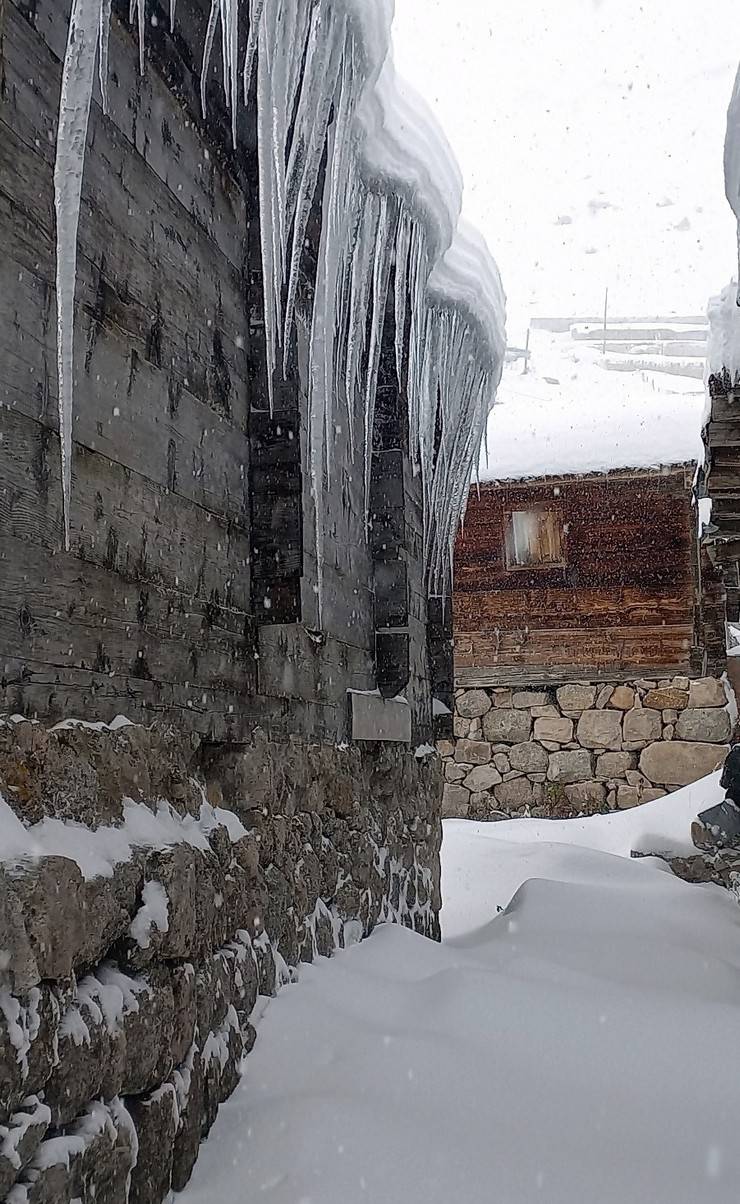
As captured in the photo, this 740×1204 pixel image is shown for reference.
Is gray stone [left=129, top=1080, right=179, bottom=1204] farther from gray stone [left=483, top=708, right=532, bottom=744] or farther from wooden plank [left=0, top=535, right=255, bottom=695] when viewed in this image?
gray stone [left=483, top=708, right=532, bottom=744]

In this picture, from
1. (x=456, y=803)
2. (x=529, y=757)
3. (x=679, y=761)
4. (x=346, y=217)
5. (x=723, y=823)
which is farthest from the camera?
(x=456, y=803)

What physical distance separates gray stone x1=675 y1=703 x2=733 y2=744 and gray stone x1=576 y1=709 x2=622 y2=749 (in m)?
0.64

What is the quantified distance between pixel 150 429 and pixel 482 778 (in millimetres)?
9504

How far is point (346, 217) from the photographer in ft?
11.0

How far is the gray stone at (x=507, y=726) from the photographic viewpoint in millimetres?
11312

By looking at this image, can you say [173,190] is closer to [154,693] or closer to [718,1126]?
[154,693]

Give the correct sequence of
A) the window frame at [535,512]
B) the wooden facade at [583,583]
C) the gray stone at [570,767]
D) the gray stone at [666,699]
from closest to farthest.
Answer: the gray stone at [666,699] → the gray stone at [570,767] → the wooden facade at [583,583] → the window frame at [535,512]

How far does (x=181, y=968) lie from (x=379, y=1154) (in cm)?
58

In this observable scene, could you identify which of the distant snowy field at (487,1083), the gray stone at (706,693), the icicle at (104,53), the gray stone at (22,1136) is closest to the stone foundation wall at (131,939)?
the gray stone at (22,1136)

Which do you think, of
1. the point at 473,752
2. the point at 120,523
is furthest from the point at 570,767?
the point at 120,523

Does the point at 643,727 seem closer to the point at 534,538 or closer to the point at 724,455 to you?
the point at 534,538

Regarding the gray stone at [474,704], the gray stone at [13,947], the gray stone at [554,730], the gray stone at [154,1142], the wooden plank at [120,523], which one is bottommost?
the gray stone at [154,1142]

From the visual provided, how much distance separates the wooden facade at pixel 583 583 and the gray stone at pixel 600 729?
44cm

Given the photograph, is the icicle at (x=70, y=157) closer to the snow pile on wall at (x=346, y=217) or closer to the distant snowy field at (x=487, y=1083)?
the snow pile on wall at (x=346, y=217)
